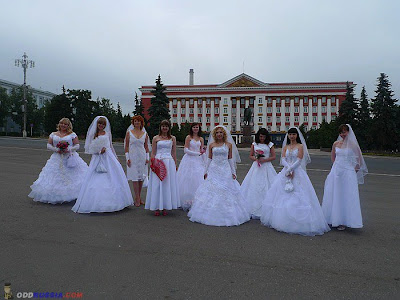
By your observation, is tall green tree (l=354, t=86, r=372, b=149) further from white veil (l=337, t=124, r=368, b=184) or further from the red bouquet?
the red bouquet

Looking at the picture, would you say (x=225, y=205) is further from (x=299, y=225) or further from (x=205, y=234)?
(x=299, y=225)

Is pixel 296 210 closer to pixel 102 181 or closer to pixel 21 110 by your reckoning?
pixel 102 181

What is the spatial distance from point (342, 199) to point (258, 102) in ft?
274

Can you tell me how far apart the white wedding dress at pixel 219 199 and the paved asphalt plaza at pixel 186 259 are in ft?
0.82

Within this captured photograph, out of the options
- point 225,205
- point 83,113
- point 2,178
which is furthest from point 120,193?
point 83,113

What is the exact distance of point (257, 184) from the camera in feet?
23.3

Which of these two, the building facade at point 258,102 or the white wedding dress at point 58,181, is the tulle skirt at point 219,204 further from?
the building facade at point 258,102

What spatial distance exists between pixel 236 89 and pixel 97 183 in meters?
82.6

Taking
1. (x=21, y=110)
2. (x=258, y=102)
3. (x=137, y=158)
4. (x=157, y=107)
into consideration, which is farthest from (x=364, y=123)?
(x=21, y=110)

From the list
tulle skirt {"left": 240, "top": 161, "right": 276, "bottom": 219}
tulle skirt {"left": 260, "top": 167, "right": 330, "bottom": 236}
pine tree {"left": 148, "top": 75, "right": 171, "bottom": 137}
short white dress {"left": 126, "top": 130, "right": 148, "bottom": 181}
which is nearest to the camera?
tulle skirt {"left": 260, "top": 167, "right": 330, "bottom": 236}

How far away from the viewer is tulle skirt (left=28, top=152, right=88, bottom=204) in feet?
25.4

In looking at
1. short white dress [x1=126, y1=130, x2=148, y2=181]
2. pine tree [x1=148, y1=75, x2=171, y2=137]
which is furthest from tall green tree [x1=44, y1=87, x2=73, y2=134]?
short white dress [x1=126, y1=130, x2=148, y2=181]

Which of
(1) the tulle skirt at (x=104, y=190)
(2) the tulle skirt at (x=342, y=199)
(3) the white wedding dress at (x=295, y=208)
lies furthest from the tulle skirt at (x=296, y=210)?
(1) the tulle skirt at (x=104, y=190)

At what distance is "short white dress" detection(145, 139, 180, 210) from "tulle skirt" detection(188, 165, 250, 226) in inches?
22.8
